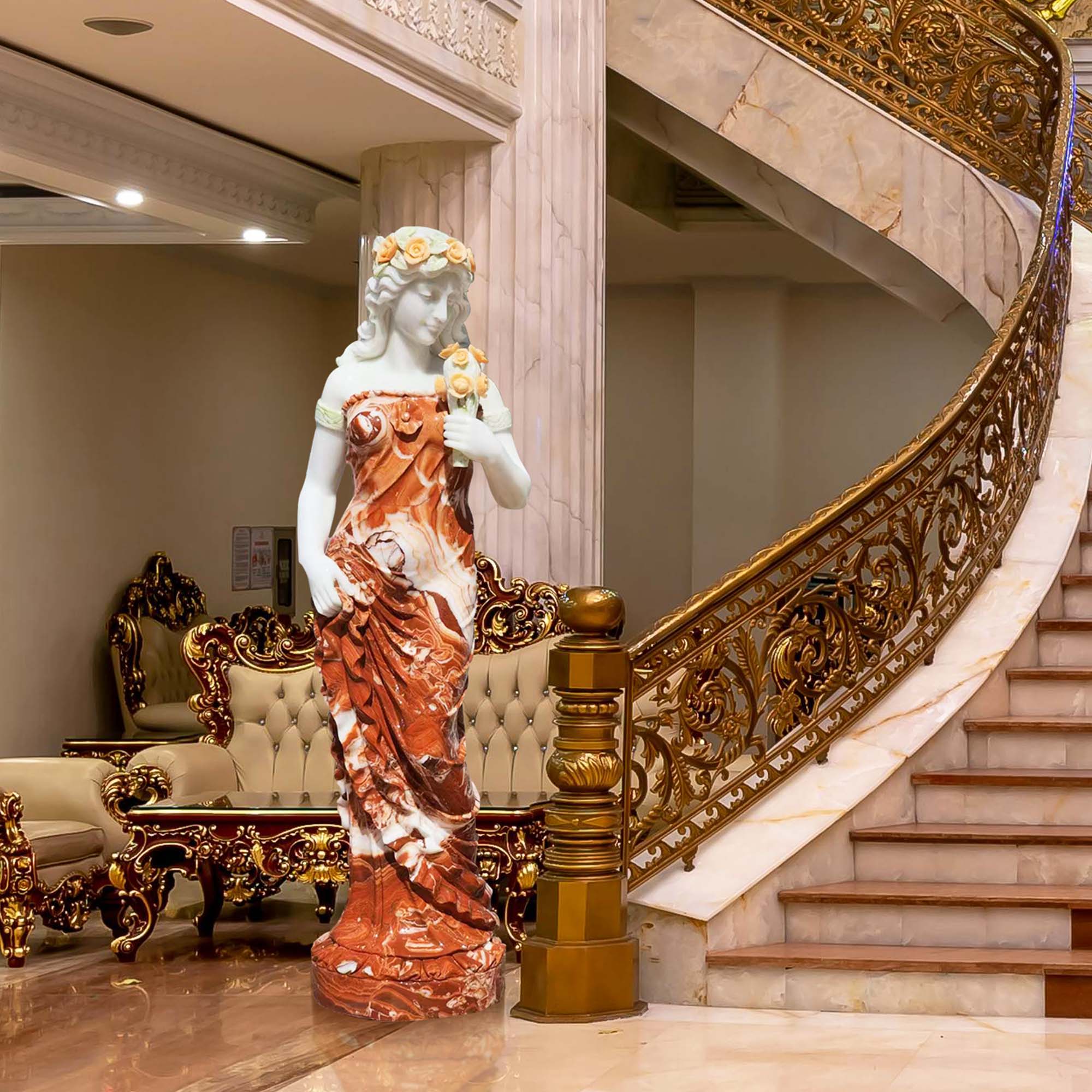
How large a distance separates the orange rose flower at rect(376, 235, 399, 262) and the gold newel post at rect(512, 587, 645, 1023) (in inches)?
43.2

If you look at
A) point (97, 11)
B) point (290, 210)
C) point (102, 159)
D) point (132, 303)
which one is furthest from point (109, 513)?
point (97, 11)

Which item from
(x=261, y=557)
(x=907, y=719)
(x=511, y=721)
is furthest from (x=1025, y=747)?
(x=261, y=557)

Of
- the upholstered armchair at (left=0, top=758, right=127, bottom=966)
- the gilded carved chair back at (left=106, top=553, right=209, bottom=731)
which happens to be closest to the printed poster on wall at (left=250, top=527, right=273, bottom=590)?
the gilded carved chair back at (left=106, top=553, right=209, bottom=731)

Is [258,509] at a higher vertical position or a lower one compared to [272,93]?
lower

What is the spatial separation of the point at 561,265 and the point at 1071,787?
3.80 meters

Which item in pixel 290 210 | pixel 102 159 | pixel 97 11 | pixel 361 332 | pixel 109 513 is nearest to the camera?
pixel 361 332

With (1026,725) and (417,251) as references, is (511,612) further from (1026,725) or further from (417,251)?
(417,251)

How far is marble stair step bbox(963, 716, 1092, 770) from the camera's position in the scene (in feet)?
18.9

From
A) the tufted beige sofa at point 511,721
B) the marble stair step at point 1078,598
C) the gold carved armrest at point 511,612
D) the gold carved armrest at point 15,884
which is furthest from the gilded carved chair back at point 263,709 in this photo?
the marble stair step at point 1078,598

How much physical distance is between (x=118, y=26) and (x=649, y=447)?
7337 millimetres

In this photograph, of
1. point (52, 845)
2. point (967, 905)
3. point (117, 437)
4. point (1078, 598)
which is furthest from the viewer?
point (117, 437)

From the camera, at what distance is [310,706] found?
735 centimetres

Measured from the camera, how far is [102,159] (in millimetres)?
7266

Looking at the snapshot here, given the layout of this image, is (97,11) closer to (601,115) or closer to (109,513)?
(601,115)
